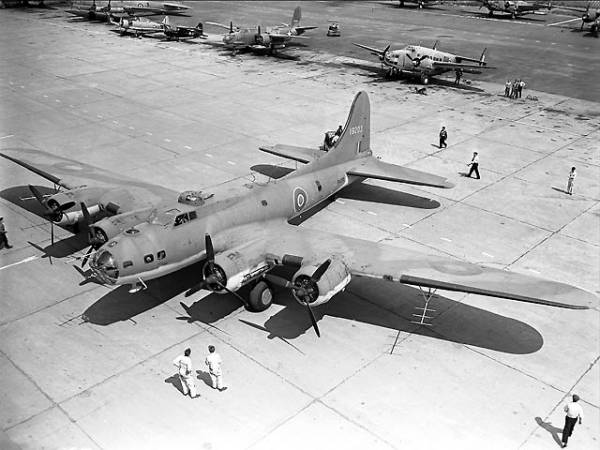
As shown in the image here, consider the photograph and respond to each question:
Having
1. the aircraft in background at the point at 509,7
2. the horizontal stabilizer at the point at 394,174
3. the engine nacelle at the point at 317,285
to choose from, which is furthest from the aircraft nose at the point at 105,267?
the aircraft in background at the point at 509,7

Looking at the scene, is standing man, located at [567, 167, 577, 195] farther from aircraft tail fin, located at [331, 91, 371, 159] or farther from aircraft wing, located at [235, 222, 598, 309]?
aircraft wing, located at [235, 222, 598, 309]

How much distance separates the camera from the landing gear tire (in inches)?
758

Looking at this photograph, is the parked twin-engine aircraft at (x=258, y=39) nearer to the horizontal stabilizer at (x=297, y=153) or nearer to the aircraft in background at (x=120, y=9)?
the aircraft in background at (x=120, y=9)

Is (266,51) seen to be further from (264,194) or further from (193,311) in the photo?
(193,311)

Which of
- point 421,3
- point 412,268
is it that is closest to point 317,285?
point 412,268

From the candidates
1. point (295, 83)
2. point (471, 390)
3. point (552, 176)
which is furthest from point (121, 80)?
point (471, 390)

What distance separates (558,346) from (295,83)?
37.6 meters

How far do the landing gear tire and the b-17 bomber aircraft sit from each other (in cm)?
4

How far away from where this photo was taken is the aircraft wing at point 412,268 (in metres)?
17.2

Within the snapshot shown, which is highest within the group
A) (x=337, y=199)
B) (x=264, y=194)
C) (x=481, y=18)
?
(x=481, y=18)

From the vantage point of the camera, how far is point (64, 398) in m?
15.9

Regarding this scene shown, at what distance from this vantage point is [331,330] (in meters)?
19.1

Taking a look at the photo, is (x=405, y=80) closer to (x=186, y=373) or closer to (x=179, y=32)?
(x=179, y=32)

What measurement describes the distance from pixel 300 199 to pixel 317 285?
23.6ft
